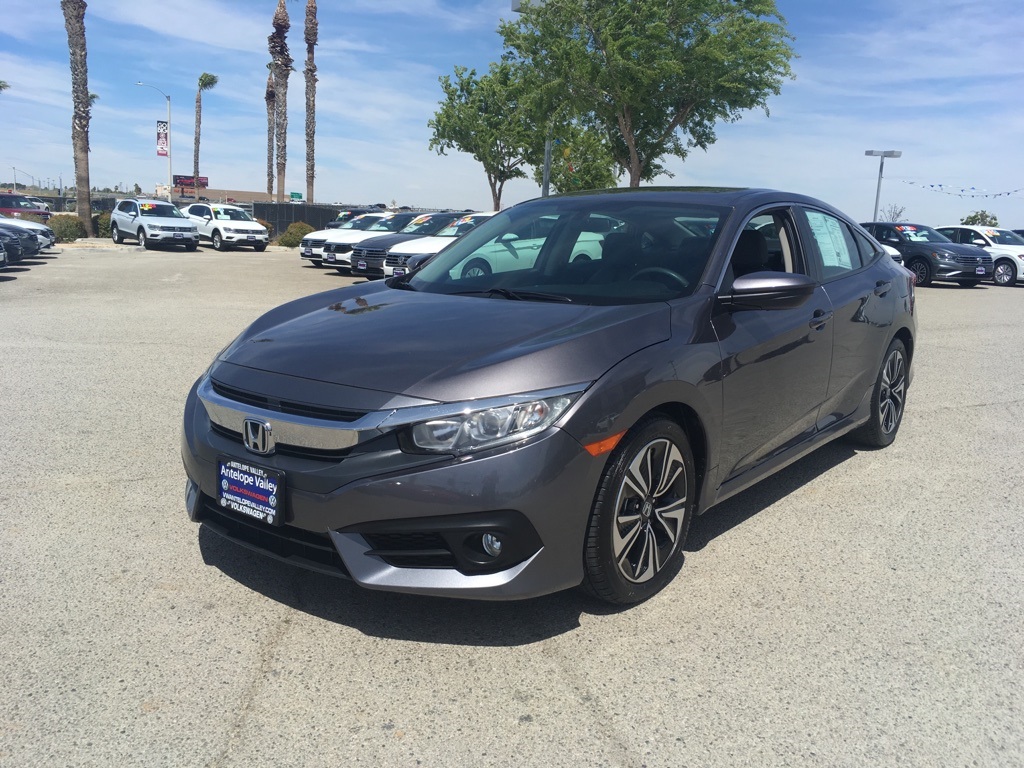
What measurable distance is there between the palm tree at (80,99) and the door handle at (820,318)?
31.8 m

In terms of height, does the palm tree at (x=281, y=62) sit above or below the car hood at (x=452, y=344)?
above

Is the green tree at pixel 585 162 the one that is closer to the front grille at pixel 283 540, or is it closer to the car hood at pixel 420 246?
the car hood at pixel 420 246

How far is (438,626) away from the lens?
3207 millimetres

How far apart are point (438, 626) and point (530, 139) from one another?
4056 cm

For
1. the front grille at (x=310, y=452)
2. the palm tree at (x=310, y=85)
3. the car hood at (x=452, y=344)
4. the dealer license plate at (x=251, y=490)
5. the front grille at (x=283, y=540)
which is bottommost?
the front grille at (x=283, y=540)

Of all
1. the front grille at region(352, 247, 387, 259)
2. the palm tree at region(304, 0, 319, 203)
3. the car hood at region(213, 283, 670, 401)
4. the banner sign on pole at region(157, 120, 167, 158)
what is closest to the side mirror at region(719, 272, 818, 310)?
the car hood at region(213, 283, 670, 401)

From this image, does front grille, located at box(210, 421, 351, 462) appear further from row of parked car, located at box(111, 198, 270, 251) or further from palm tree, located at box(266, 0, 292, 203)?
palm tree, located at box(266, 0, 292, 203)

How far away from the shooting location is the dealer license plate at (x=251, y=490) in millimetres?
2977

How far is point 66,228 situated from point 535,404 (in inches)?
1302

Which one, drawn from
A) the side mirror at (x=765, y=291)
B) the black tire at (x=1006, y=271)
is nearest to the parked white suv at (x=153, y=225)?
the black tire at (x=1006, y=271)

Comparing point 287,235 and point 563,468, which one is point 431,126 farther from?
point 563,468

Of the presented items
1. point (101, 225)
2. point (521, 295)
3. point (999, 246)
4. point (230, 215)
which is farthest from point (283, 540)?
point (101, 225)

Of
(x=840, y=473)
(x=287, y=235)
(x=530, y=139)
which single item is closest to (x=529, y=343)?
(x=840, y=473)

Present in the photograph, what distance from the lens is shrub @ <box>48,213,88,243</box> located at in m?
31.0
